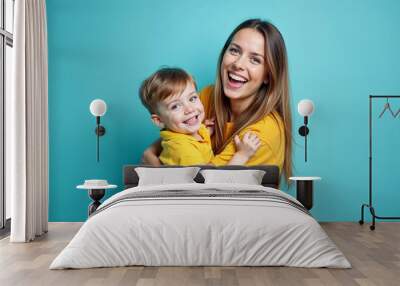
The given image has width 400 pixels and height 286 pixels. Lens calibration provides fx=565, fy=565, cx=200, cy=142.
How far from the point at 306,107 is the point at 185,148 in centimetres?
157

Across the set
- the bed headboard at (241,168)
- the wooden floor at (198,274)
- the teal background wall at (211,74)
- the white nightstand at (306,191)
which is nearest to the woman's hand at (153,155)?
→ the teal background wall at (211,74)

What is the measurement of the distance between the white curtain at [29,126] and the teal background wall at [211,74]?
81cm

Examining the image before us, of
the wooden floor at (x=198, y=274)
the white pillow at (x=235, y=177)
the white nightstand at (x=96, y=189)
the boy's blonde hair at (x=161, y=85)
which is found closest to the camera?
the wooden floor at (x=198, y=274)

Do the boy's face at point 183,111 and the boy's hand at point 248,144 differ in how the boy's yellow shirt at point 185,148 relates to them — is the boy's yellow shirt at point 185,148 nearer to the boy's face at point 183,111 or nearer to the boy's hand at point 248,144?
the boy's face at point 183,111

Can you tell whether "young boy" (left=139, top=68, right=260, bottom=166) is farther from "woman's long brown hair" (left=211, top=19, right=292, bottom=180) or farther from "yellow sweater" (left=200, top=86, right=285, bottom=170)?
"woman's long brown hair" (left=211, top=19, right=292, bottom=180)

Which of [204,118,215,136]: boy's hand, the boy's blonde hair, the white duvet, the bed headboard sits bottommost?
the white duvet

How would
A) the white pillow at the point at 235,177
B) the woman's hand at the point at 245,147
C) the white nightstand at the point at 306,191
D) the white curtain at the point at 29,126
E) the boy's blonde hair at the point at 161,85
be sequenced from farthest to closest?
the boy's blonde hair at the point at 161,85, the woman's hand at the point at 245,147, the white nightstand at the point at 306,191, the white pillow at the point at 235,177, the white curtain at the point at 29,126

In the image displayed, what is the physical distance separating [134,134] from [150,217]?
2764 millimetres

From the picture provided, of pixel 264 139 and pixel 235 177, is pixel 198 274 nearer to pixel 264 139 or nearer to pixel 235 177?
pixel 235 177

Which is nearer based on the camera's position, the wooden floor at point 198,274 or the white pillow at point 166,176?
the wooden floor at point 198,274

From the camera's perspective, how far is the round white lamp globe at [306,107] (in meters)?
6.91

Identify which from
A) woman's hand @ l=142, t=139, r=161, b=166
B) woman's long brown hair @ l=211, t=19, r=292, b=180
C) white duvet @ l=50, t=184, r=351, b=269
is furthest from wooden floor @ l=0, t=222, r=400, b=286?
woman's long brown hair @ l=211, t=19, r=292, b=180

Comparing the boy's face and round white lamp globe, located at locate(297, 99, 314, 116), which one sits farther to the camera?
the boy's face

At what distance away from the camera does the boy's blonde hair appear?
279 inches
